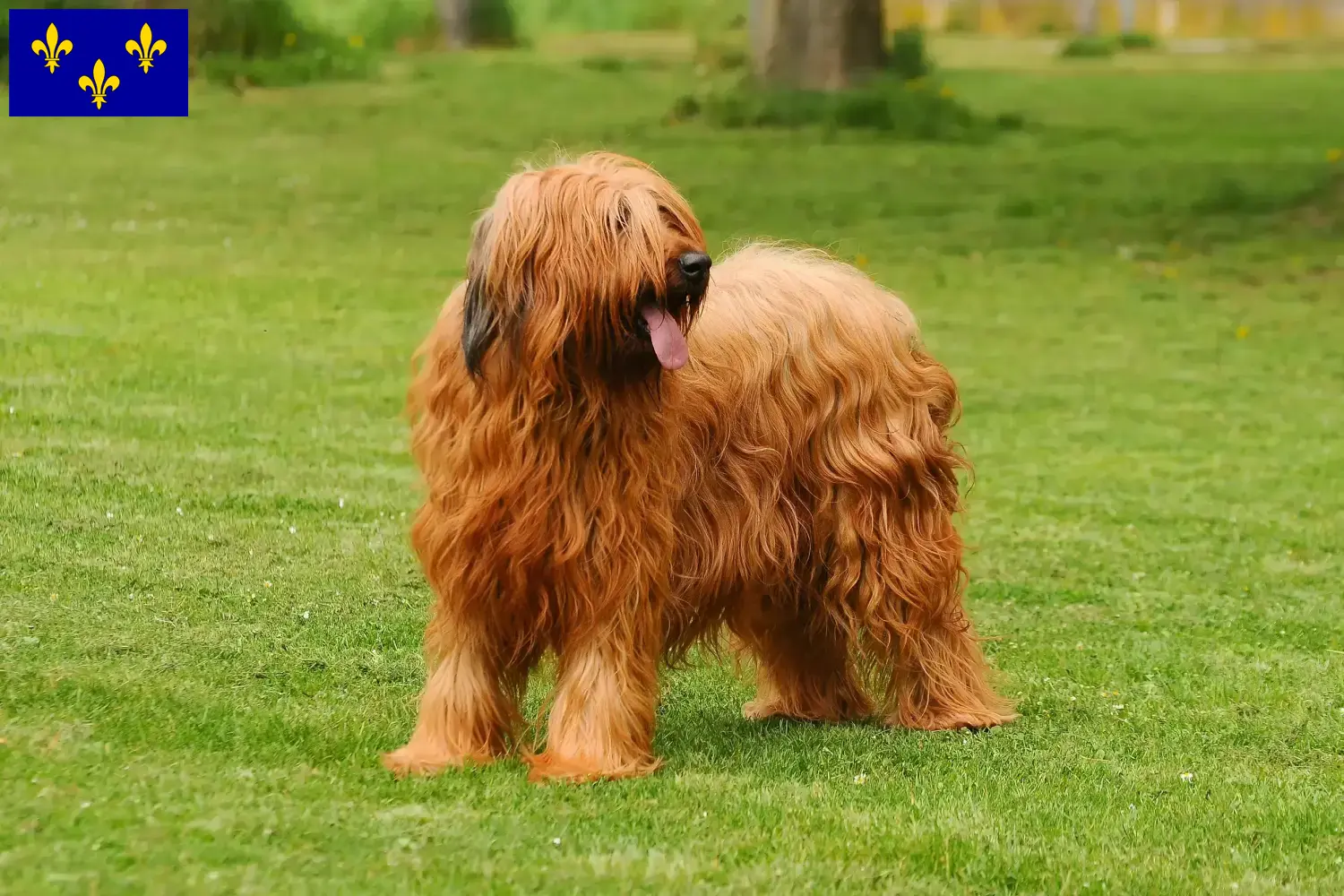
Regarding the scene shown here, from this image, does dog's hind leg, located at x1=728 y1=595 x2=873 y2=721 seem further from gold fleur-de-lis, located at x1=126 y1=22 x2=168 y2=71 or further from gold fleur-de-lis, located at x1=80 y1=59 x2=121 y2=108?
gold fleur-de-lis, located at x1=80 y1=59 x2=121 y2=108

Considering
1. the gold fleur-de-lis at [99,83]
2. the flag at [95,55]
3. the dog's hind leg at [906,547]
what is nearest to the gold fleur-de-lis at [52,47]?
the flag at [95,55]

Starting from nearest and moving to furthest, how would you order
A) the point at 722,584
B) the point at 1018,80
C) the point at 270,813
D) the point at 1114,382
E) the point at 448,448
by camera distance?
the point at 270,813
the point at 448,448
the point at 722,584
the point at 1114,382
the point at 1018,80

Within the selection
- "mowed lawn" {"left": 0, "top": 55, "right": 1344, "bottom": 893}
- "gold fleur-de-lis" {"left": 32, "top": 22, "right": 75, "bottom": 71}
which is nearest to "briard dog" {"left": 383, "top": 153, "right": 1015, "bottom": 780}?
"mowed lawn" {"left": 0, "top": 55, "right": 1344, "bottom": 893}

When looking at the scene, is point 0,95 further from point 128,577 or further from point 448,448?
point 448,448

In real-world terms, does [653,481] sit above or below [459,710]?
above

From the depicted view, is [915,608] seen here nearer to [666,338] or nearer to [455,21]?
[666,338]

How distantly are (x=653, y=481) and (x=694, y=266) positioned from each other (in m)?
0.78

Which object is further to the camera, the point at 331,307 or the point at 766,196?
the point at 766,196

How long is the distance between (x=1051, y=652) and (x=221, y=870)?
468 cm

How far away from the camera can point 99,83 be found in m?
17.0

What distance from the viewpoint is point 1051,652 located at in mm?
8844

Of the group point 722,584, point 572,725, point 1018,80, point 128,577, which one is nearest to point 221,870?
point 572,725

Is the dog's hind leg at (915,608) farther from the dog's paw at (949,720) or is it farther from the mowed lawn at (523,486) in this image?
the mowed lawn at (523,486)

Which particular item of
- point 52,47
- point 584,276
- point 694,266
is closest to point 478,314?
point 584,276
